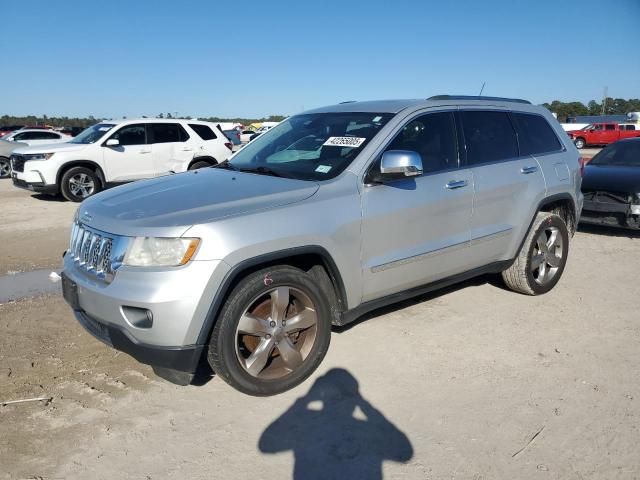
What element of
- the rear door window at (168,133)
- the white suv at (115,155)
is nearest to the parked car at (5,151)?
the white suv at (115,155)


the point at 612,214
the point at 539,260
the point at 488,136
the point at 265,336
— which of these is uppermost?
the point at 488,136

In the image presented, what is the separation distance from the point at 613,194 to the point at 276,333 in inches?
246

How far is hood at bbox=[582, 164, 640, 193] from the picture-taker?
24.4 ft

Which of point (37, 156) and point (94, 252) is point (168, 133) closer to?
point (37, 156)

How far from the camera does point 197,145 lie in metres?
12.2

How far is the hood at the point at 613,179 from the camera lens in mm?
7438

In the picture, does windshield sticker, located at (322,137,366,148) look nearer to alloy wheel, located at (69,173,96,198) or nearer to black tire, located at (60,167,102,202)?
black tire, located at (60,167,102,202)

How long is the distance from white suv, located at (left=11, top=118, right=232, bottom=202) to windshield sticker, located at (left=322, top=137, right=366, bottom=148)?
27.2ft

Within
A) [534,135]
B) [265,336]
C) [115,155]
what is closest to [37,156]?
[115,155]

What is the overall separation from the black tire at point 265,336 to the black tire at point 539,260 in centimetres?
238

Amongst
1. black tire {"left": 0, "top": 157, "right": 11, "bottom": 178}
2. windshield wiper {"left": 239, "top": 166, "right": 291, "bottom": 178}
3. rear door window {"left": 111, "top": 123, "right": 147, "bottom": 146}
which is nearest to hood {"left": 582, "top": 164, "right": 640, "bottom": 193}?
windshield wiper {"left": 239, "top": 166, "right": 291, "bottom": 178}

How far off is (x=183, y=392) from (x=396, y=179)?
2006 millimetres

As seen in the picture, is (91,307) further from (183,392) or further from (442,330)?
(442,330)

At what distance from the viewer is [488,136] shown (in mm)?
4613
